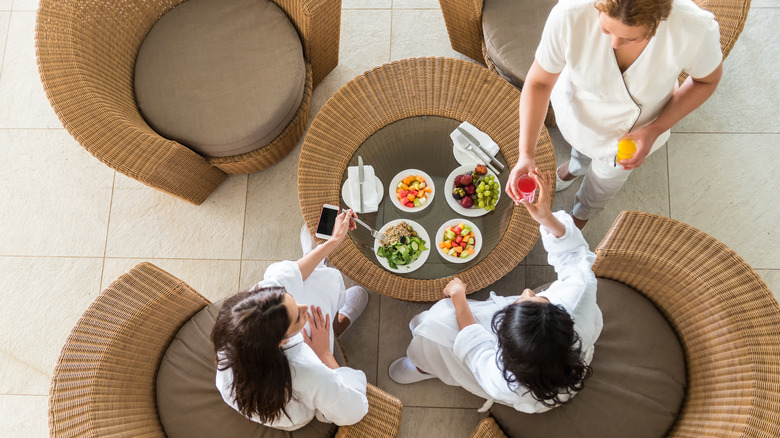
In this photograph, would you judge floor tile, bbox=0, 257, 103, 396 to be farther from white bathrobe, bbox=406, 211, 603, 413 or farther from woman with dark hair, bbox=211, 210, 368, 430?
white bathrobe, bbox=406, 211, 603, 413

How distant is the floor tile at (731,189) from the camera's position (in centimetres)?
218

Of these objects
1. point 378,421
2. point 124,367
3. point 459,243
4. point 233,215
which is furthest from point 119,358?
point 459,243

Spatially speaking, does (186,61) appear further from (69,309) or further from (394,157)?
(69,309)

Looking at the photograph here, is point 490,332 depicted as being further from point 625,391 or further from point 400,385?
point 400,385

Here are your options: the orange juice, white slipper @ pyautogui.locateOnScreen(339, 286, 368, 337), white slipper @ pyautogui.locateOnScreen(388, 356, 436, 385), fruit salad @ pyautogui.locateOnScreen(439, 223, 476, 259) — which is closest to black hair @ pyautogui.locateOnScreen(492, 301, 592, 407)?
fruit salad @ pyautogui.locateOnScreen(439, 223, 476, 259)

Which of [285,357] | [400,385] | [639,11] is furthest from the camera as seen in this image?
[400,385]

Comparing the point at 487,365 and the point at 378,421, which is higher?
the point at 487,365

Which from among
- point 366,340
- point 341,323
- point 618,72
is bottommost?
point 366,340

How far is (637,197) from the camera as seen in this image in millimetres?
2262

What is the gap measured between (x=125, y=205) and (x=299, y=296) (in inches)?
48.0

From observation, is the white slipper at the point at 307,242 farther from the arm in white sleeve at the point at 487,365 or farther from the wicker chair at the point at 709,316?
the wicker chair at the point at 709,316

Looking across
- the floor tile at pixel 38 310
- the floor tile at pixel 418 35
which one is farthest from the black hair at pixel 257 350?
the floor tile at pixel 418 35

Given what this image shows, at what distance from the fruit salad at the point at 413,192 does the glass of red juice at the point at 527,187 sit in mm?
346

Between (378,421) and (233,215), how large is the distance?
4.08 ft
